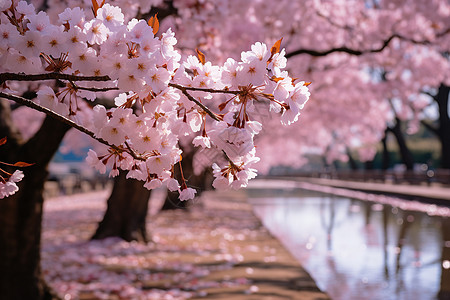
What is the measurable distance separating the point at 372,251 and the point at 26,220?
726 cm

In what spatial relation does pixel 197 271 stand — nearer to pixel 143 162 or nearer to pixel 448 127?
pixel 143 162

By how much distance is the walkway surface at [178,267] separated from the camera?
6.96 meters

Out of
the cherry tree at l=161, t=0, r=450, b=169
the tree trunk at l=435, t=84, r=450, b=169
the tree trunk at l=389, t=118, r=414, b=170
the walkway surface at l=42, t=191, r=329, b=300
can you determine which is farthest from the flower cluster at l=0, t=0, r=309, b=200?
the tree trunk at l=389, t=118, r=414, b=170

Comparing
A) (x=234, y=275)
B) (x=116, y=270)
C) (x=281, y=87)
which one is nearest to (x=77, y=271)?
(x=116, y=270)

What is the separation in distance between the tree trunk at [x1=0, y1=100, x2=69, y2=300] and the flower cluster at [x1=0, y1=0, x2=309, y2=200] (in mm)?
3457

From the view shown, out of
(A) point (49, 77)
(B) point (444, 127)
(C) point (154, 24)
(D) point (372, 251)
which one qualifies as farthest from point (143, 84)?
(B) point (444, 127)

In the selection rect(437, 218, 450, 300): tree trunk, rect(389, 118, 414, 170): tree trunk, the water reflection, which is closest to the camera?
rect(437, 218, 450, 300): tree trunk

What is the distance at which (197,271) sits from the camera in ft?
27.7

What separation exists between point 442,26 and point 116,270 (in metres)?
10.5

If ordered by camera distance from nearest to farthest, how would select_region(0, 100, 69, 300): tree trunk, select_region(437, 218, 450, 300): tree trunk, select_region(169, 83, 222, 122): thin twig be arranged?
1. select_region(169, 83, 222, 122): thin twig
2. select_region(0, 100, 69, 300): tree trunk
3. select_region(437, 218, 450, 300): tree trunk

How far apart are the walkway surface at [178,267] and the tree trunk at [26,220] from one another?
110 cm

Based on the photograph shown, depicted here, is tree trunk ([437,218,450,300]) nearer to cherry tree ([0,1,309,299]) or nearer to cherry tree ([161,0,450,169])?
cherry tree ([161,0,450,169])

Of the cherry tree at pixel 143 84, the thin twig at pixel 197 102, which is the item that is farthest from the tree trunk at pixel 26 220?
the thin twig at pixel 197 102

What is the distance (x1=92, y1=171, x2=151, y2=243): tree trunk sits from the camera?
1161 cm
